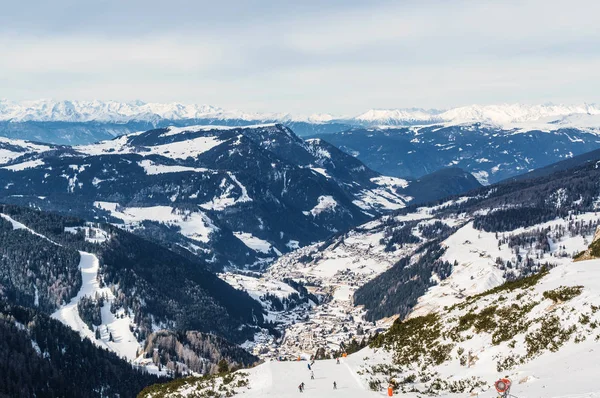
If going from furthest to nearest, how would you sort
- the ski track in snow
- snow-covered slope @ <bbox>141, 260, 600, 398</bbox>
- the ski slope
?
the ski slope
the ski track in snow
snow-covered slope @ <bbox>141, 260, 600, 398</bbox>

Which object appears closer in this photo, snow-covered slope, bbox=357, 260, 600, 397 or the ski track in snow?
snow-covered slope, bbox=357, 260, 600, 397

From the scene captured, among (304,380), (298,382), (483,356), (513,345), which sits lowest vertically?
(304,380)

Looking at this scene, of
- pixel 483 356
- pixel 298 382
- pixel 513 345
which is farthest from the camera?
pixel 298 382

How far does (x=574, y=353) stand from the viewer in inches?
2584

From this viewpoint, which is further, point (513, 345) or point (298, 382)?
point (298, 382)

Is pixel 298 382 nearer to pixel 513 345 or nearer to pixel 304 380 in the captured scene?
pixel 304 380

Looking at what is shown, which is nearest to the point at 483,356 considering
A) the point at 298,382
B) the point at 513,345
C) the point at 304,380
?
the point at 513,345

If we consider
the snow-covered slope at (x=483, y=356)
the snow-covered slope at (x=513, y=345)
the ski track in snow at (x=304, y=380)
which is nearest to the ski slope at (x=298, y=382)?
the ski track in snow at (x=304, y=380)

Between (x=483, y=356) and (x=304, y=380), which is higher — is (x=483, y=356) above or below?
above

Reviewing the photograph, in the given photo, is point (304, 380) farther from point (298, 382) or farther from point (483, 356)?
point (483, 356)

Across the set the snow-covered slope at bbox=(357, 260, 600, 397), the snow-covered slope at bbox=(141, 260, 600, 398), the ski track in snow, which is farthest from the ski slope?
the snow-covered slope at bbox=(357, 260, 600, 397)

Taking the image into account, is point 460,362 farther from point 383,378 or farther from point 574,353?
point 574,353

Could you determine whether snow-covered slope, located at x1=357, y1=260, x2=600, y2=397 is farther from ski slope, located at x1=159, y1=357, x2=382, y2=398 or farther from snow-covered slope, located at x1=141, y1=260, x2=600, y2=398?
ski slope, located at x1=159, y1=357, x2=382, y2=398

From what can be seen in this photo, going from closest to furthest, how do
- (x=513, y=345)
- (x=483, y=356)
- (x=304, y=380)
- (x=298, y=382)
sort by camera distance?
(x=513, y=345) < (x=483, y=356) < (x=298, y=382) < (x=304, y=380)
